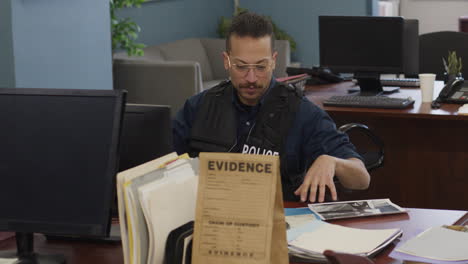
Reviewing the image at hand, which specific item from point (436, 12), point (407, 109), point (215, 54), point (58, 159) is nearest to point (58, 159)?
point (58, 159)

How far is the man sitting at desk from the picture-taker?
2.46 meters

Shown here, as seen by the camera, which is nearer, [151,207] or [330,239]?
[151,207]

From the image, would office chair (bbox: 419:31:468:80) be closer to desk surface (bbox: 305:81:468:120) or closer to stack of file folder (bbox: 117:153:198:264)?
desk surface (bbox: 305:81:468:120)

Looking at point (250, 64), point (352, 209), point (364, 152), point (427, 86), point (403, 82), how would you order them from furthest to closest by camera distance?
1. point (403, 82)
2. point (427, 86)
3. point (364, 152)
4. point (250, 64)
5. point (352, 209)

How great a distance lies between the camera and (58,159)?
1.76 metres

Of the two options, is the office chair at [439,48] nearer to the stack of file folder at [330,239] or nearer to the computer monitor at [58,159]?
the stack of file folder at [330,239]

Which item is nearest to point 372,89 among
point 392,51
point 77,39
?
point 392,51

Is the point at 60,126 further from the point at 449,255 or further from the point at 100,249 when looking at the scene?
the point at 449,255

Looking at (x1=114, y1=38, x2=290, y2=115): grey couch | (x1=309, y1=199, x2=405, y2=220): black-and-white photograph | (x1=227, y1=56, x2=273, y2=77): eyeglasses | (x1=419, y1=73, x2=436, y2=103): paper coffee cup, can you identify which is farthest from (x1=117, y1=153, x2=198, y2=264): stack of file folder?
(x1=114, y1=38, x2=290, y2=115): grey couch

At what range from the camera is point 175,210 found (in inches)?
62.3

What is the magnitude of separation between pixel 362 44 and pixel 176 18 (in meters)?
3.71

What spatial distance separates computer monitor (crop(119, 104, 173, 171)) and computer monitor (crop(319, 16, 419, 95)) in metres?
2.23

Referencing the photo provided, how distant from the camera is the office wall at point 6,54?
159 inches

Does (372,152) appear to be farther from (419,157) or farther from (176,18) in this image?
(176,18)
